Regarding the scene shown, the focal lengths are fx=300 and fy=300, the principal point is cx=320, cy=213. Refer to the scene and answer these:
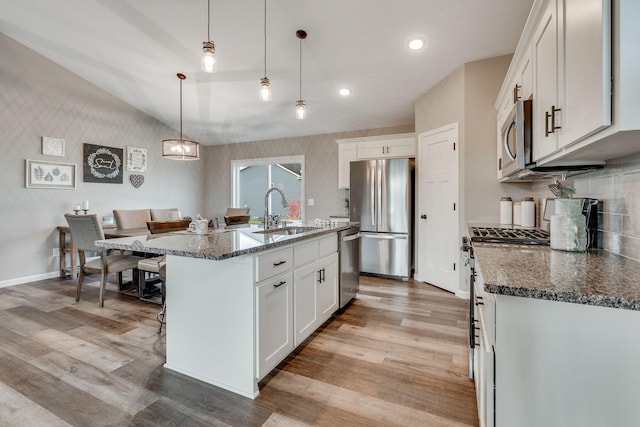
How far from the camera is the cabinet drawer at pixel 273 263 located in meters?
1.75

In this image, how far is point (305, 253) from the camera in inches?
90.7

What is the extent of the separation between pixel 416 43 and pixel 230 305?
2.98 m

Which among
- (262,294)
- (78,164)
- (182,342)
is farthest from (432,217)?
(78,164)

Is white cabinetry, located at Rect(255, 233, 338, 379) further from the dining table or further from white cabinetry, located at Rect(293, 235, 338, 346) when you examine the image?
the dining table

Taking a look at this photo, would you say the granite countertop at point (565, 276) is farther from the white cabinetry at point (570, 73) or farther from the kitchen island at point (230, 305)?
the kitchen island at point (230, 305)

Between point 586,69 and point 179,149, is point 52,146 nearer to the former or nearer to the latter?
point 179,149

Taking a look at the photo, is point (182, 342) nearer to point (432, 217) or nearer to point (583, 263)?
point (583, 263)

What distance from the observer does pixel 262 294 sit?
1766mm

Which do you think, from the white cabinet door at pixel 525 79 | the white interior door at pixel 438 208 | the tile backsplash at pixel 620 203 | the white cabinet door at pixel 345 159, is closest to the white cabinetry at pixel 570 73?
the white cabinet door at pixel 525 79

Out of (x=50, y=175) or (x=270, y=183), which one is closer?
(x=50, y=175)

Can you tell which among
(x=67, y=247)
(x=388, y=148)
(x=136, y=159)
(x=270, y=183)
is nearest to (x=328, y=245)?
(x=388, y=148)

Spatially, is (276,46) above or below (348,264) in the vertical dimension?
above

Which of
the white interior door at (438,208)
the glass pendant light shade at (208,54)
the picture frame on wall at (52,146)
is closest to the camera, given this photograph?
the glass pendant light shade at (208,54)

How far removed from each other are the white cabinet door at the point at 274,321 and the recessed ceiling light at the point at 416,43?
2.58 m
